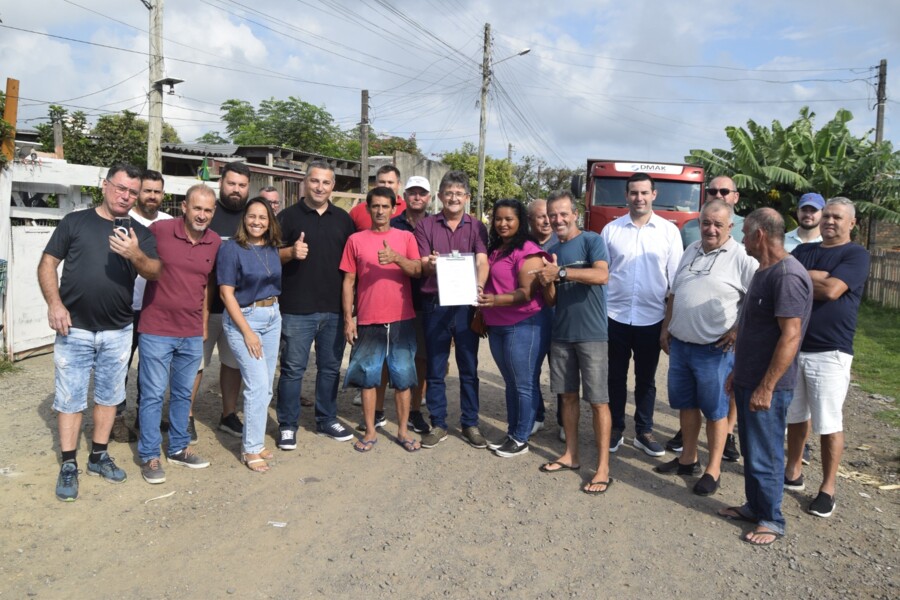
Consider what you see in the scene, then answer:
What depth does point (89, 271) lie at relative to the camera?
13.8 ft

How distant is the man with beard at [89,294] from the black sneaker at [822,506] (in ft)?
14.9

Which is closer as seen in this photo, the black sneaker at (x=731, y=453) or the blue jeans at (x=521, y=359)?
the blue jeans at (x=521, y=359)

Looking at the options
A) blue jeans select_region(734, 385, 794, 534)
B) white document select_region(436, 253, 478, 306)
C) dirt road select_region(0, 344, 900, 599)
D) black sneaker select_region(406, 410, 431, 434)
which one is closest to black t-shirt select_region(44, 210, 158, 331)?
dirt road select_region(0, 344, 900, 599)

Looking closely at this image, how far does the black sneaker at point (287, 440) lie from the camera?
5.14 m

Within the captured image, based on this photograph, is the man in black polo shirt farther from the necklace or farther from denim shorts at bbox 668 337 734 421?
denim shorts at bbox 668 337 734 421

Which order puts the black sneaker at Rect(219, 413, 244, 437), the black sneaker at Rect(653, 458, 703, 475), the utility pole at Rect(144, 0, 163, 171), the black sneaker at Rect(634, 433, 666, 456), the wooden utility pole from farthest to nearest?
the utility pole at Rect(144, 0, 163, 171), the wooden utility pole, the black sneaker at Rect(219, 413, 244, 437), the black sneaker at Rect(634, 433, 666, 456), the black sneaker at Rect(653, 458, 703, 475)

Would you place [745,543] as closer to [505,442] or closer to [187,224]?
[505,442]

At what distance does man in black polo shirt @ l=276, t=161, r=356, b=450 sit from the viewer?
5.13 meters

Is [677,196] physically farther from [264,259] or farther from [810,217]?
[264,259]

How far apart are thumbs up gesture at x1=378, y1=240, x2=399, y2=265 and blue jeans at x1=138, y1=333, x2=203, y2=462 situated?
4.64 ft

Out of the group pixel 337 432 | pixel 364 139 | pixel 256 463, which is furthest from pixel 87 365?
pixel 364 139

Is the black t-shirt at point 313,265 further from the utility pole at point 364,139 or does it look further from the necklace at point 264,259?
the utility pole at point 364,139

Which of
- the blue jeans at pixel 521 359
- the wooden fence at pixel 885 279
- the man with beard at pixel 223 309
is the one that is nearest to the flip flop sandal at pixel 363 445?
the man with beard at pixel 223 309

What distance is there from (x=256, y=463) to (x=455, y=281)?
1948mm
